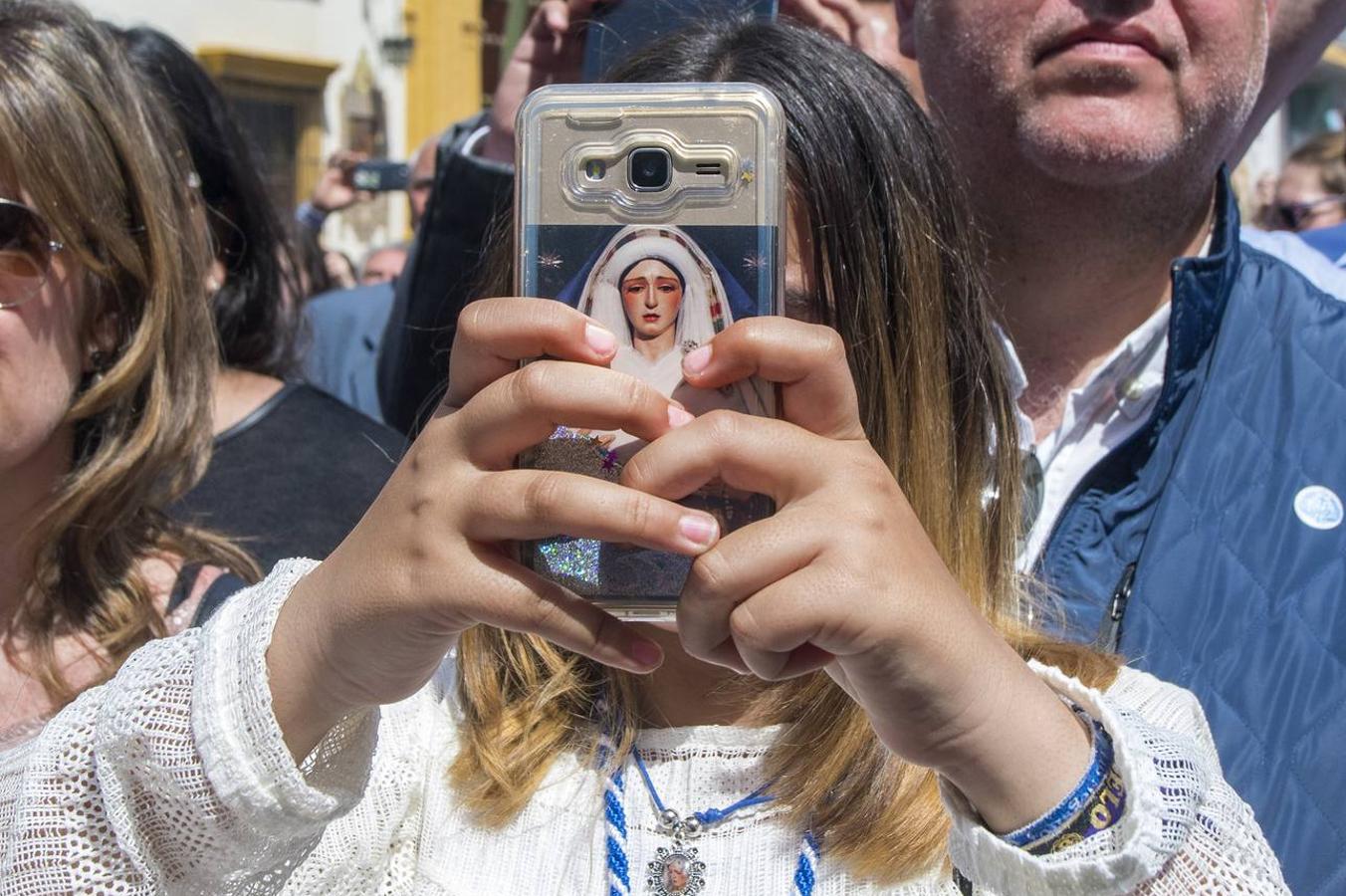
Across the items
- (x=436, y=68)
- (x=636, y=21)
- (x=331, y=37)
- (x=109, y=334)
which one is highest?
(x=636, y=21)

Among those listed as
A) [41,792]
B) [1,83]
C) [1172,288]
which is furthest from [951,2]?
[41,792]

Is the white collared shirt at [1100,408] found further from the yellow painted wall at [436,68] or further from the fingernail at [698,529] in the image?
the yellow painted wall at [436,68]

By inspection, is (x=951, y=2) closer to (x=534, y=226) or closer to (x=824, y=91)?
(x=824, y=91)

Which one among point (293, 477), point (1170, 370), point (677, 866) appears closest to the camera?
point (677, 866)

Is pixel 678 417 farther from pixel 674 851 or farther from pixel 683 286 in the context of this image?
pixel 674 851

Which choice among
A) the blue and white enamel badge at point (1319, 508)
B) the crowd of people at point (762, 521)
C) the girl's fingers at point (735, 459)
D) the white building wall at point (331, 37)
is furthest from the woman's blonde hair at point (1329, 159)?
the white building wall at point (331, 37)

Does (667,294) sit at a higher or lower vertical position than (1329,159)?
higher

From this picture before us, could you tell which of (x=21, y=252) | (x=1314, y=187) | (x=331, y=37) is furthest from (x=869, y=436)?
(x=331, y=37)

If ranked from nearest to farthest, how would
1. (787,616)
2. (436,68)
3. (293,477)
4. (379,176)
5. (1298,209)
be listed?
(787,616), (293,477), (1298,209), (379,176), (436,68)

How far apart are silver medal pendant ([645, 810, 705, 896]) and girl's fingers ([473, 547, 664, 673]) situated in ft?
1.30

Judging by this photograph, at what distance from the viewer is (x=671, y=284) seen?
965 mm

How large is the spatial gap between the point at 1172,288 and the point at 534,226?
3.03ft

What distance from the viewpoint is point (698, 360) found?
0.90 metres

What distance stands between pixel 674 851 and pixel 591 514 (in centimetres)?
54
